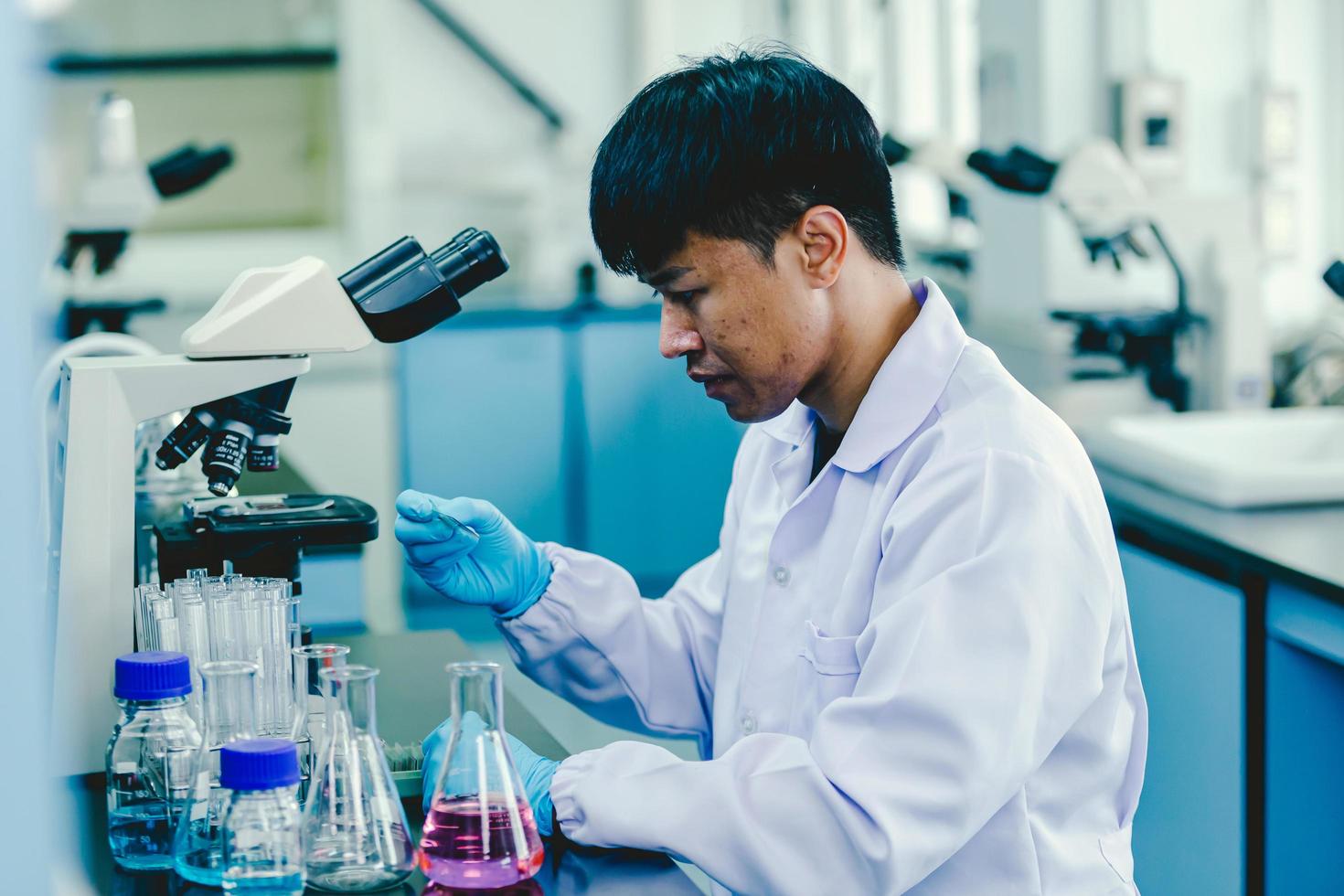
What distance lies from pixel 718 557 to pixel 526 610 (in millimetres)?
247

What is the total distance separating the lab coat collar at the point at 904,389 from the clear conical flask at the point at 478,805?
453 millimetres

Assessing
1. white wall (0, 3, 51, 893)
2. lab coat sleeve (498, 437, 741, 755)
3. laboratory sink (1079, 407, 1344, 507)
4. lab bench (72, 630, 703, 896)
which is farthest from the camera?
laboratory sink (1079, 407, 1344, 507)

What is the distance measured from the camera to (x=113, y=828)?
1.05m

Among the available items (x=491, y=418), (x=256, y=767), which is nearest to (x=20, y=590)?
(x=256, y=767)

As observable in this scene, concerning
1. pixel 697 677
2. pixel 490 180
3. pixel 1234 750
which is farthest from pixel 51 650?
pixel 490 180

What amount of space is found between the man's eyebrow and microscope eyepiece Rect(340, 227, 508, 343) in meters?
0.14

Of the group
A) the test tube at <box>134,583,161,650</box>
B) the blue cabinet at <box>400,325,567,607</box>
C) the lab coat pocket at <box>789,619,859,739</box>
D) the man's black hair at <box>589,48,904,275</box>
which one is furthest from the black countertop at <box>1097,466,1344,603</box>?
the blue cabinet at <box>400,325,567,607</box>

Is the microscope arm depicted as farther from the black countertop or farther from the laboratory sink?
the laboratory sink

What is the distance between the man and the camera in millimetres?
1055

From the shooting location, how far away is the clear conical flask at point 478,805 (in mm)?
971

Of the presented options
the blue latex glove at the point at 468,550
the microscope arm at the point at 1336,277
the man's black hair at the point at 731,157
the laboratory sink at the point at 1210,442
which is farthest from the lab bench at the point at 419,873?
the laboratory sink at the point at 1210,442

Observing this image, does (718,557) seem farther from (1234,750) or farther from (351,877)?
(1234,750)

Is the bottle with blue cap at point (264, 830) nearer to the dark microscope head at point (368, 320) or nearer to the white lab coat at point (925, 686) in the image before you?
the white lab coat at point (925, 686)

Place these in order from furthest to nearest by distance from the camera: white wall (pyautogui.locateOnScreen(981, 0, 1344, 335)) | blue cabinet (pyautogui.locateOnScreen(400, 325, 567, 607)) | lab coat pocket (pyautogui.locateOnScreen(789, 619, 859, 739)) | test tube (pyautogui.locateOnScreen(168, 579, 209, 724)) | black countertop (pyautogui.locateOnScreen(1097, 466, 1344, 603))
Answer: blue cabinet (pyautogui.locateOnScreen(400, 325, 567, 607)) < white wall (pyautogui.locateOnScreen(981, 0, 1344, 335)) < black countertop (pyautogui.locateOnScreen(1097, 466, 1344, 603)) < lab coat pocket (pyautogui.locateOnScreen(789, 619, 859, 739)) < test tube (pyautogui.locateOnScreen(168, 579, 209, 724))
